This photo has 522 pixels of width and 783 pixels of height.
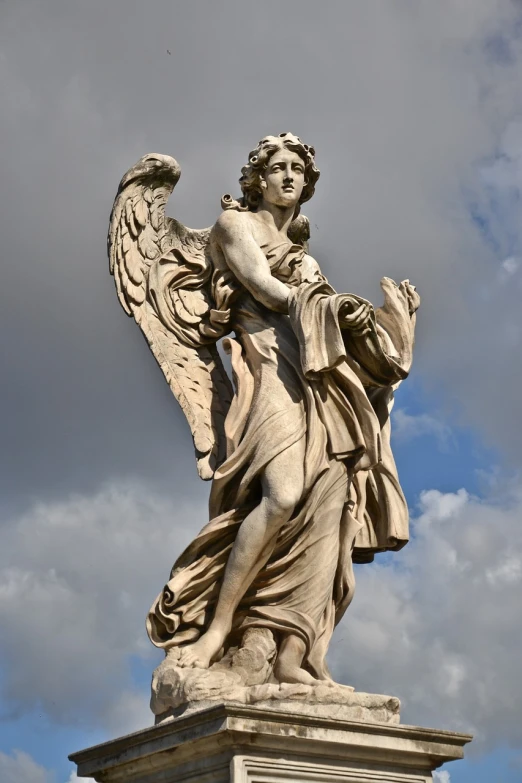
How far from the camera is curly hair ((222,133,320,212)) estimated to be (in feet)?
29.1

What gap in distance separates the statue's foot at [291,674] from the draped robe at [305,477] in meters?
0.17

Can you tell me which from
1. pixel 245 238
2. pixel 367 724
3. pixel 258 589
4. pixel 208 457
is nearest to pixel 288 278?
pixel 245 238

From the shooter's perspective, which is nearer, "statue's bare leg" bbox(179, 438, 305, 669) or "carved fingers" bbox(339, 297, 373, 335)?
"statue's bare leg" bbox(179, 438, 305, 669)

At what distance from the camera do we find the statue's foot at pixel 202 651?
750 centimetres

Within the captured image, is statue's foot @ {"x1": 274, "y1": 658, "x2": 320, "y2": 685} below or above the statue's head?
below

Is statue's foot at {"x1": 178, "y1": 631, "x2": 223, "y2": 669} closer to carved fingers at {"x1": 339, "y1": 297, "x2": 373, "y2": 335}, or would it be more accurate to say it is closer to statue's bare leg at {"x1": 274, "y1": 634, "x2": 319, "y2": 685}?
statue's bare leg at {"x1": 274, "y1": 634, "x2": 319, "y2": 685}

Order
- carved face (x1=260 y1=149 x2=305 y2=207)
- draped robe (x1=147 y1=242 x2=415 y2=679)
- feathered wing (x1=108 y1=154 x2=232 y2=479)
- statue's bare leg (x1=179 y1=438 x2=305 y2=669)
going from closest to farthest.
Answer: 1. statue's bare leg (x1=179 y1=438 x2=305 y2=669)
2. draped robe (x1=147 y1=242 x2=415 y2=679)
3. feathered wing (x1=108 y1=154 x2=232 y2=479)
4. carved face (x1=260 y1=149 x2=305 y2=207)

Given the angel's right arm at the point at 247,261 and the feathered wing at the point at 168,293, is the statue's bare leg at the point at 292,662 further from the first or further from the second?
the angel's right arm at the point at 247,261

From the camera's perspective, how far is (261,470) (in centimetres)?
794

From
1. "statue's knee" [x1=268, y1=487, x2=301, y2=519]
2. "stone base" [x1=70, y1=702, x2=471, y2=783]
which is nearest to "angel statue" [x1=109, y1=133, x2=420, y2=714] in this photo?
"statue's knee" [x1=268, y1=487, x2=301, y2=519]

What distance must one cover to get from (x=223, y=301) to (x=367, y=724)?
120 inches

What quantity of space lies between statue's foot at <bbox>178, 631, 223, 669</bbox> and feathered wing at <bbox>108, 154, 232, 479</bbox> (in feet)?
4.38

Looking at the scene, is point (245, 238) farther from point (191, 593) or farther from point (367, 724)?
point (367, 724)

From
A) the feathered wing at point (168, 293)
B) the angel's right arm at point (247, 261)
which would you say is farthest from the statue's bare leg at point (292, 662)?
the angel's right arm at point (247, 261)
